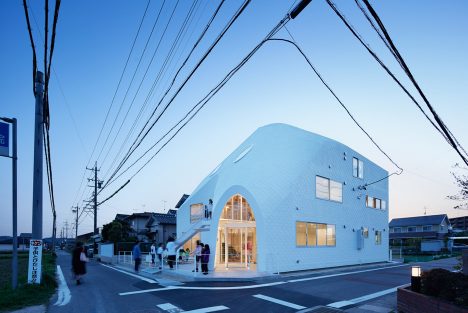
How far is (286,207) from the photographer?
1823 centimetres

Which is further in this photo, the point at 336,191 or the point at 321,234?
the point at 336,191

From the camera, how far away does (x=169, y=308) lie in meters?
9.16

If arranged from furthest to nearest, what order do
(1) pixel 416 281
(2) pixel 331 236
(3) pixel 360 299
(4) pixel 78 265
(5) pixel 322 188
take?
(2) pixel 331 236, (5) pixel 322 188, (4) pixel 78 265, (3) pixel 360 299, (1) pixel 416 281

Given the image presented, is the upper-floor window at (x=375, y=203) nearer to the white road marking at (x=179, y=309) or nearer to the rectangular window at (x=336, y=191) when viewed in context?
the rectangular window at (x=336, y=191)

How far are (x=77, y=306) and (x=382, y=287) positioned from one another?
11.2m

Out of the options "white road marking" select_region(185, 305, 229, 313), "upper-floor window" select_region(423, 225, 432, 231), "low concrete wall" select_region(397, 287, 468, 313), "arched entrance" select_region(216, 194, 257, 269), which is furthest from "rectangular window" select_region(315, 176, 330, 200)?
"upper-floor window" select_region(423, 225, 432, 231)

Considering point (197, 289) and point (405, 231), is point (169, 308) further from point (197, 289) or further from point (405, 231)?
point (405, 231)

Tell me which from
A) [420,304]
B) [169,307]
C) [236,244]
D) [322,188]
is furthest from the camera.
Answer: [322,188]

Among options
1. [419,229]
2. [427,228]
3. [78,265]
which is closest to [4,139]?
[78,265]

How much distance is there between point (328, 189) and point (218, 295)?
1288cm

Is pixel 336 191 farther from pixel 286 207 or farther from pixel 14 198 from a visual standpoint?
pixel 14 198

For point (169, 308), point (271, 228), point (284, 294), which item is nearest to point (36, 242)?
point (169, 308)

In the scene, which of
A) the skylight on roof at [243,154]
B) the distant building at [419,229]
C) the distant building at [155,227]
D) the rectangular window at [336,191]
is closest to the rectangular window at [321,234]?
the rectangular window at [336,191]

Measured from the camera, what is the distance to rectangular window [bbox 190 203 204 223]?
90.7 ft
